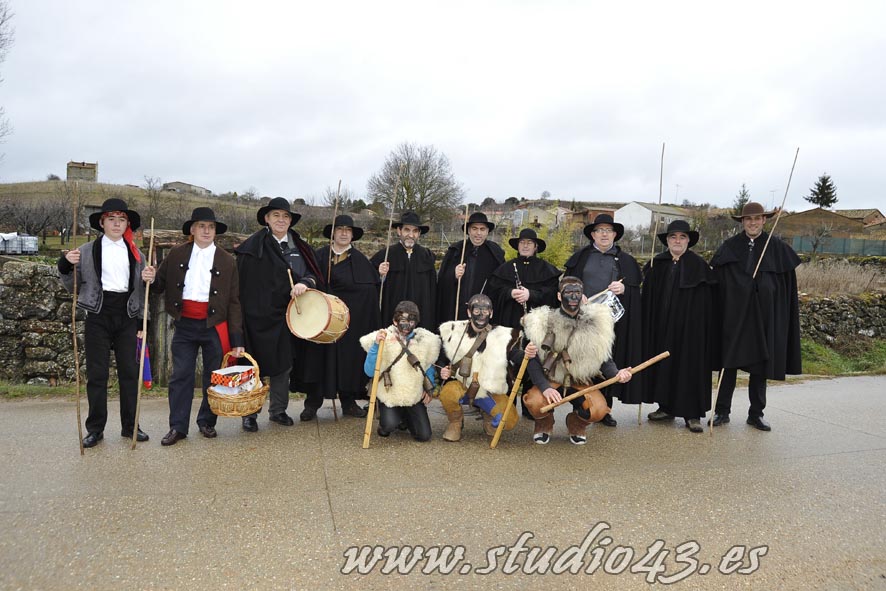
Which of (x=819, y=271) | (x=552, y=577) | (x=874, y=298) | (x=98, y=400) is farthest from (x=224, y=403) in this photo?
(x=819, y=271)

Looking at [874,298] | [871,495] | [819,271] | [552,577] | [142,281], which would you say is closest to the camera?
[552,577]

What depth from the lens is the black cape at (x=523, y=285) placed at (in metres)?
6.52

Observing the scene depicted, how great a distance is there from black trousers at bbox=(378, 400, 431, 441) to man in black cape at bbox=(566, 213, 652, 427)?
1.99 metres

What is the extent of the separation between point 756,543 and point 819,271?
16.3 metres

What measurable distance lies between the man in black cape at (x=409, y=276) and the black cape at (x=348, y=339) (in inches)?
10.5

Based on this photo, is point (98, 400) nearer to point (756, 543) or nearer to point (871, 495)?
point (756, 543)

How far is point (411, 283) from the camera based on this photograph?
6.66 meters

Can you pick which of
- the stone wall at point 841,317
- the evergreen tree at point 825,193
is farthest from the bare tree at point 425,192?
the evergreen tree at point 825,193

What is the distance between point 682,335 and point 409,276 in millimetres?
3038

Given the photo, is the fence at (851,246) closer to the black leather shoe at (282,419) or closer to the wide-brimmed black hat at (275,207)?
the wide-brimmed black hat at (275,207)

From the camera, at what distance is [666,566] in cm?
341

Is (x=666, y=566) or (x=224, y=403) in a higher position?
(x=224, y=403)

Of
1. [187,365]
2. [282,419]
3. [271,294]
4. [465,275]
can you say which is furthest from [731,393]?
[187,365]

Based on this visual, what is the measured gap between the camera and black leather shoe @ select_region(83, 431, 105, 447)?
505cm
